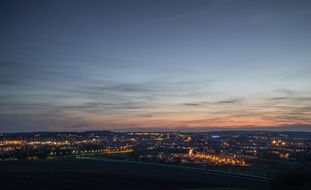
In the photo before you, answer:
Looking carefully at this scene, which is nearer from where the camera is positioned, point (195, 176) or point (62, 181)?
point (62, 181)

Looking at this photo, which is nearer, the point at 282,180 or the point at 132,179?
the point at 282,180

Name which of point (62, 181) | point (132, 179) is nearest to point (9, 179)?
point (62, 181)

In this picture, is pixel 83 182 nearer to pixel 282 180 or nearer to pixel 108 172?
pixel 108 172

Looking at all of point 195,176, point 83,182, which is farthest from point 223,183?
point 83,182

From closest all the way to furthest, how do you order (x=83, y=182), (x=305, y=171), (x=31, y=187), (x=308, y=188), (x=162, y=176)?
(x=308, y=188) < (x=305, y=171) < (x=31, y=187) < (x=83, y=182) < (x=162, y=176)

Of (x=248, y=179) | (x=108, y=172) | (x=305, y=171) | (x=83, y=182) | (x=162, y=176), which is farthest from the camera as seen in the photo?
(x=108, y=172)

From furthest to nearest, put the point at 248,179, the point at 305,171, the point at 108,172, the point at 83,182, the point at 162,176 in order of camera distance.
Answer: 1. the point at 108,172
2. the point at 162,176
3. the point at 248,179
4. the point at 83,182
5. the point at 305,171

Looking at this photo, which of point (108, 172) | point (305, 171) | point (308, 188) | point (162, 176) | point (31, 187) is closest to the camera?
point (308, 188)

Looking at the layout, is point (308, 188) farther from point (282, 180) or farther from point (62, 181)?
point (62, 181)
